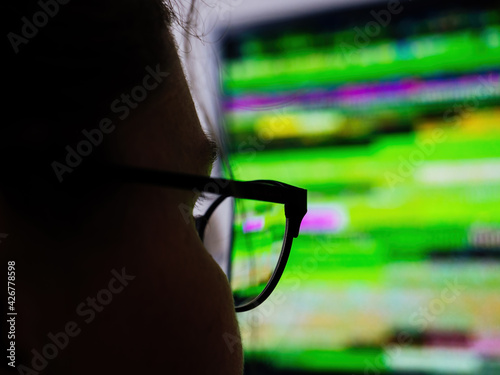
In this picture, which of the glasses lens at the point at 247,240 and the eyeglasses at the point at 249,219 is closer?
the eyeglasses at the point at 249,219

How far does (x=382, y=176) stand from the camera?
3.39 feet

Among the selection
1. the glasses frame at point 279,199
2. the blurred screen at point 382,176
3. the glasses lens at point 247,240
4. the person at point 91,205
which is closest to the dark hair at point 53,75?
the person at point 91,205

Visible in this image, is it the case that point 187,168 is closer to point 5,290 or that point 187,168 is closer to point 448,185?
point 5,290

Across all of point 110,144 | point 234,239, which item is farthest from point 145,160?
point 234,239

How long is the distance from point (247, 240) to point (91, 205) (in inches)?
11.2

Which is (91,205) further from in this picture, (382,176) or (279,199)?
(382,176)

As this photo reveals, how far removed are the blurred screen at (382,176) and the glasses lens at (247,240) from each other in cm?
32

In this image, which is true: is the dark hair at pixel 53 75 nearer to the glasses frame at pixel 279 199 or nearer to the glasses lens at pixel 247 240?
the glasses frame at pixel 279 199

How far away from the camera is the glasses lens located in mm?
538

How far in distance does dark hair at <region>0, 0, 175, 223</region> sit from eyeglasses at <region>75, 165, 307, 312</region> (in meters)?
0.04

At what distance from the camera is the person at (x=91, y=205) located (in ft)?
1.06

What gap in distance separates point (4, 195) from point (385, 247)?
2.69 ft

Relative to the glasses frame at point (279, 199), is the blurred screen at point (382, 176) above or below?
above

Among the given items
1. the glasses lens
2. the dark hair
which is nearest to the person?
A: the dark hair
